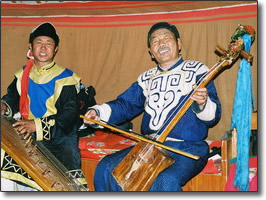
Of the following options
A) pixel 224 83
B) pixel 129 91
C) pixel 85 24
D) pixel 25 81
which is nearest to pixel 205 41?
pixel 224 83

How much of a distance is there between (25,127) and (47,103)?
0.87 feet

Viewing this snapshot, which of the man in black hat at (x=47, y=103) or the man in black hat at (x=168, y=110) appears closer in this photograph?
the man in black hat at (x=168, y=110)

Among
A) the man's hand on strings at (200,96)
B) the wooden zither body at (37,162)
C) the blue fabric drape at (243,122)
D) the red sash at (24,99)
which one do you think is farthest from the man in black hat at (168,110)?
the red sash at (24,99)

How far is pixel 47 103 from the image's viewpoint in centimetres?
245

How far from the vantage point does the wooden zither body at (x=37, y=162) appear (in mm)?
1926

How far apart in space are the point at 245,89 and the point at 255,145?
0.37m

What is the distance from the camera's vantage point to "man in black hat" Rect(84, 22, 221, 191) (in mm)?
2092

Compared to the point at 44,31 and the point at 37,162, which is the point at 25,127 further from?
the point at 44,31

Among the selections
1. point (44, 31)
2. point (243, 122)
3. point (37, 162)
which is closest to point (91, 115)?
point (37, 162)

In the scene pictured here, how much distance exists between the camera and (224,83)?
277cm

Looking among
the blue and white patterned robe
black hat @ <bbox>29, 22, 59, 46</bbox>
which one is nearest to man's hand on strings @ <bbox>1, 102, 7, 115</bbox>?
black hat @ <bbox>29, 22, 59, 46</bbox>

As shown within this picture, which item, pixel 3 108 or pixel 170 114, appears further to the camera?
pixel 3 108

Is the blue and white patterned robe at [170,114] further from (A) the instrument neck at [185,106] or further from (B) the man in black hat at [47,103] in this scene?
(B) the man in black hat at [47,103]

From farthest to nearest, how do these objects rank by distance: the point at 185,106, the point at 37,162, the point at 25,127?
the point at 25,127 < the point at 185,106 < the point at 37,162
